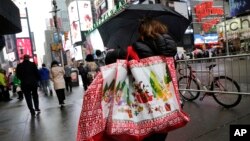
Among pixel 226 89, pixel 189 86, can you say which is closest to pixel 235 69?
pixel 226 89

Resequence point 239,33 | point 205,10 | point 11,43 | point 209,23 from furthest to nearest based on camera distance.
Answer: point 209,23, point 205,10, point 11,43, point 239,33

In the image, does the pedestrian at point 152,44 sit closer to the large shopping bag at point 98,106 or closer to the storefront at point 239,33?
the large shopping bag at point 98,106

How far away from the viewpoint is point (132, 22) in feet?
12.4

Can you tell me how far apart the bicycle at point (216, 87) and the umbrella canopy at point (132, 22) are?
12.2ft

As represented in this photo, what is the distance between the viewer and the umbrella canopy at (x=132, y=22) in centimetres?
368

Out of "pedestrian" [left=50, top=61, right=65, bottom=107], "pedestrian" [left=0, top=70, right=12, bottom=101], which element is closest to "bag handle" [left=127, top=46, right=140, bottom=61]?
"pedestrian" [left=50, top=61, right=65, bottom=107]

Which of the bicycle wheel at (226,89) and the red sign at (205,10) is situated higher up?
the red sign at (205,10)

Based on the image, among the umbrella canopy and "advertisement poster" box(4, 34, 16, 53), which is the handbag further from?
"advertisement poster" box(4, 34, 16, 53)

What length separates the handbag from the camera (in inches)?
116

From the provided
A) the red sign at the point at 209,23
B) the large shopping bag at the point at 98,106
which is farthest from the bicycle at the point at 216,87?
the red sign at the point at 209,23

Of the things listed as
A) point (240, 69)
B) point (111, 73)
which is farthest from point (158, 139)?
point (240, 69)

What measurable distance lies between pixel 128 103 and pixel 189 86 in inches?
231

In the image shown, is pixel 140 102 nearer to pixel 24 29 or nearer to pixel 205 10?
pixel 24 29

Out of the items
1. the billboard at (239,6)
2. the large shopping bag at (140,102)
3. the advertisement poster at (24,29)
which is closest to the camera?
the large shopping bag at (140,102)
